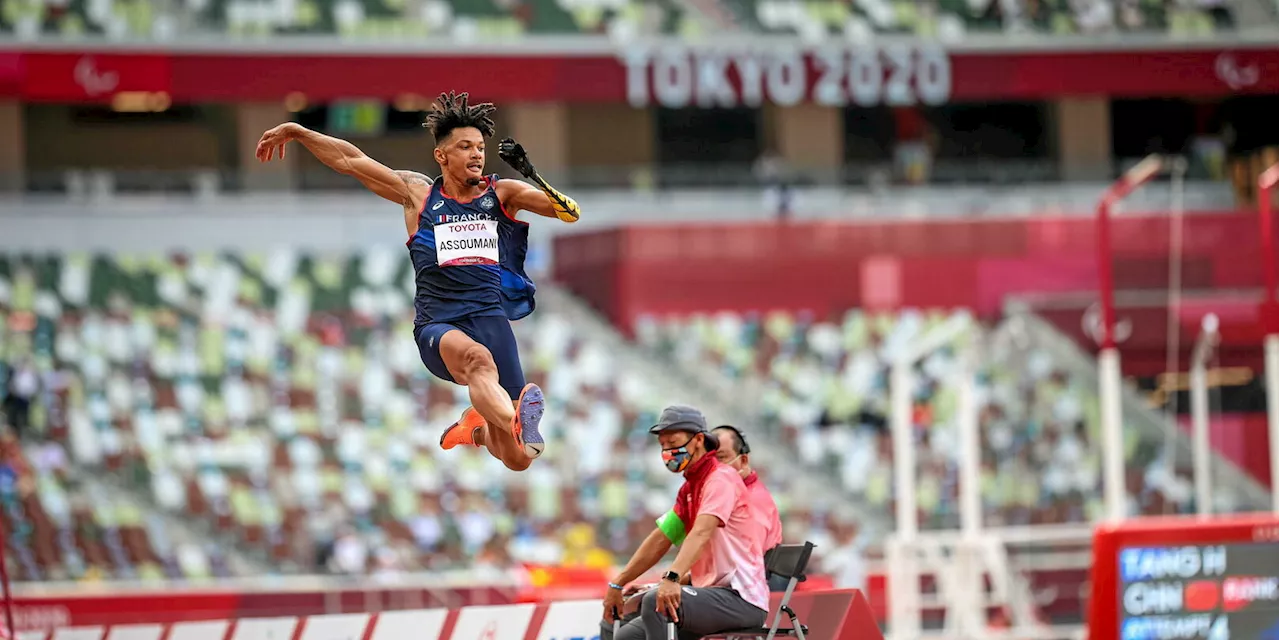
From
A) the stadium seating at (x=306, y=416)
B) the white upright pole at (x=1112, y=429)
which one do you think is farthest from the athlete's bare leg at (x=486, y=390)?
the stadium seating at (x=306, y=416)

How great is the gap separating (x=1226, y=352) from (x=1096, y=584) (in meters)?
11.7

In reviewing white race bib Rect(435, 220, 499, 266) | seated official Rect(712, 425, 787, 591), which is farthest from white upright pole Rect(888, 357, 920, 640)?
white race bib Rect(435, 220, 499, 266)

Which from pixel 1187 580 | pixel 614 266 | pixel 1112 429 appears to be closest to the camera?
pixel 1187 580

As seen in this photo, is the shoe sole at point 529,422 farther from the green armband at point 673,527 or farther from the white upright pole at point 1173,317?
the white upright pole at point 1173,317

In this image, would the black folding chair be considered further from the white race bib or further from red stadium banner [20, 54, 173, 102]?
red stadium banner [20, 54, 173, 102]

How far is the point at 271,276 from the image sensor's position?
2380cm

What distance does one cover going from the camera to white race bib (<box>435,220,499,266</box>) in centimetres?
826

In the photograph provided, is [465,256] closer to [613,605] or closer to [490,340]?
[490,340]

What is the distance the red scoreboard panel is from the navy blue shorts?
15.5ft

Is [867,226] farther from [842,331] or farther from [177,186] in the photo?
[177,186]

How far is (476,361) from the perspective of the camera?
8.15 m

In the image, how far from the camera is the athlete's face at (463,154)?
820 cm

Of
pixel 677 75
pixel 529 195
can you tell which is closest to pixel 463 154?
pixel 529 195

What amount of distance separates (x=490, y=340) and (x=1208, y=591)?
558 centimetres
